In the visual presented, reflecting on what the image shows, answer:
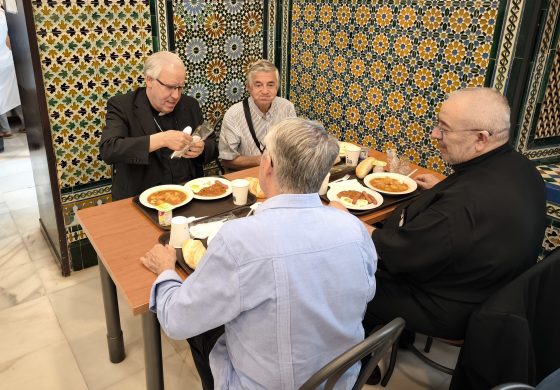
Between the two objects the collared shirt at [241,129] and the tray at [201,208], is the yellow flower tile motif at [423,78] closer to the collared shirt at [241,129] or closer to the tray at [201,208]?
the collared shirt at [241,129]

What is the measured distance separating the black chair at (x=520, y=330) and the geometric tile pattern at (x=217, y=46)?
2.53 m

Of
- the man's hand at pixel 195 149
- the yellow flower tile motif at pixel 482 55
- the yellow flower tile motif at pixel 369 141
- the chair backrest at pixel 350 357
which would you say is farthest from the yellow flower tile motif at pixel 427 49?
the chair backrest at pixel 350 357

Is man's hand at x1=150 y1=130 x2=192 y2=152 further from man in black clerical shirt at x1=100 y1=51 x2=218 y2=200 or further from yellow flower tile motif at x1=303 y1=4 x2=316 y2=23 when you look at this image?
yellow flower tile motif at x1=303 y1=4 x2=316 y2=23

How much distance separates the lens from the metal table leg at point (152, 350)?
1.63 meters

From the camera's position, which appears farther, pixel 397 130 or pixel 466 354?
pixel 397 130

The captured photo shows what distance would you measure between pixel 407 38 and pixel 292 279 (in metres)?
2.23

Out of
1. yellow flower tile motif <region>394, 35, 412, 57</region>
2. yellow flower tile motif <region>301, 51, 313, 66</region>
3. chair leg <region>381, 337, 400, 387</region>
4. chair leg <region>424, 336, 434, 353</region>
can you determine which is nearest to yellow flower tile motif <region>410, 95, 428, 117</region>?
yellow flower tile motif <region>394, 35, 412, 57</region>

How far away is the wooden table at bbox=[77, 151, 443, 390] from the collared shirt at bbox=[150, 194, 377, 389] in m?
0.25

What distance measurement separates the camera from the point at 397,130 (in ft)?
10.0

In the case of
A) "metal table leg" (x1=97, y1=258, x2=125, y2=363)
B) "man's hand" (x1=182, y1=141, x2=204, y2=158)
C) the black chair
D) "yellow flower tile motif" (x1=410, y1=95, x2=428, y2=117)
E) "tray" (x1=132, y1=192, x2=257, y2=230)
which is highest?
"yellow flower tile motif" (x1=410, y1=95, x2=428, y2=117)

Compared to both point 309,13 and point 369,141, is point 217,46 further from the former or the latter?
point 369,141

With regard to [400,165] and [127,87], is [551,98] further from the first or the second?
[127,87]

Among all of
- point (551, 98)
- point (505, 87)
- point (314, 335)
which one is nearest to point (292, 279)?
point (314, 335)

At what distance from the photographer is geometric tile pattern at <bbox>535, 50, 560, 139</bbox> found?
2447mm
